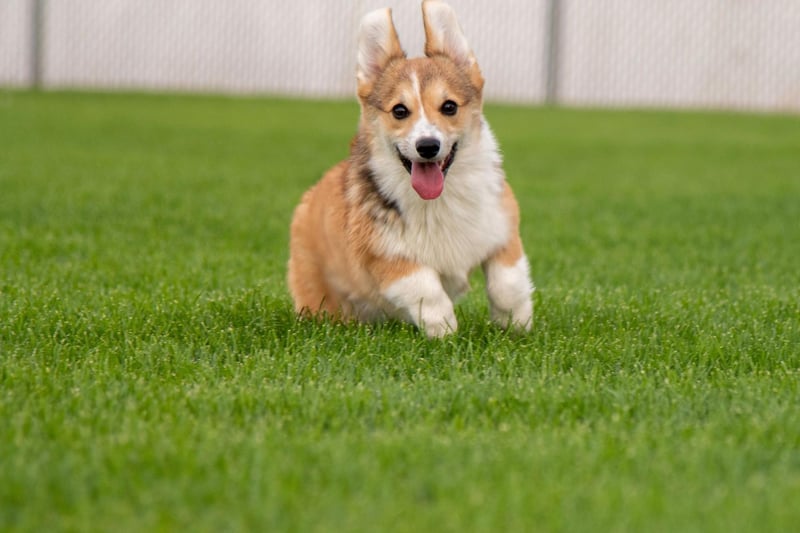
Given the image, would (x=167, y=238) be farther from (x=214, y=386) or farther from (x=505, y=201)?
(x=214, y=386)

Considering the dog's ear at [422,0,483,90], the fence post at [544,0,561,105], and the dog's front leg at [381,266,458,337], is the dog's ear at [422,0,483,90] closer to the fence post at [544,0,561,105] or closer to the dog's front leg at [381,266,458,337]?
the dog's front leg at [381,266,458,337]

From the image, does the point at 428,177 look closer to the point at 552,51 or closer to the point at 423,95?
the point at 423,95

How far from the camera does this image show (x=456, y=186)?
13.1 feet

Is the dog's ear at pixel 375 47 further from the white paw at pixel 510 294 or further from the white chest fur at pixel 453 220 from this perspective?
the white paw at pixel 510 294

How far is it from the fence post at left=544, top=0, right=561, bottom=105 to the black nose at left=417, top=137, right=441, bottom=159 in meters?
13.9

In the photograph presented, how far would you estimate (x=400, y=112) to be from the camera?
13.2 feet

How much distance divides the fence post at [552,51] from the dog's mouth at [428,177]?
13811mm

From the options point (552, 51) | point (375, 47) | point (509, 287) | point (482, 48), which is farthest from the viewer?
point (552, 51)

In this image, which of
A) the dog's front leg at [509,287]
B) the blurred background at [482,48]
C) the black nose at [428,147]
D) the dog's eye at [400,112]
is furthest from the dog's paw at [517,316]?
the blurred background at [482,48]

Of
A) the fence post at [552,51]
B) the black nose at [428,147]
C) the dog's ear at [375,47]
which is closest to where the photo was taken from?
the black nose at [428,147]

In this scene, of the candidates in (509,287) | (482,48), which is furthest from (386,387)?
(482,48)

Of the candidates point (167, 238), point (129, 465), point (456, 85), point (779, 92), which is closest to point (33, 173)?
point (167, 238)

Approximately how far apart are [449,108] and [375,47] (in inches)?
16.8

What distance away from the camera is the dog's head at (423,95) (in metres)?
3.91
